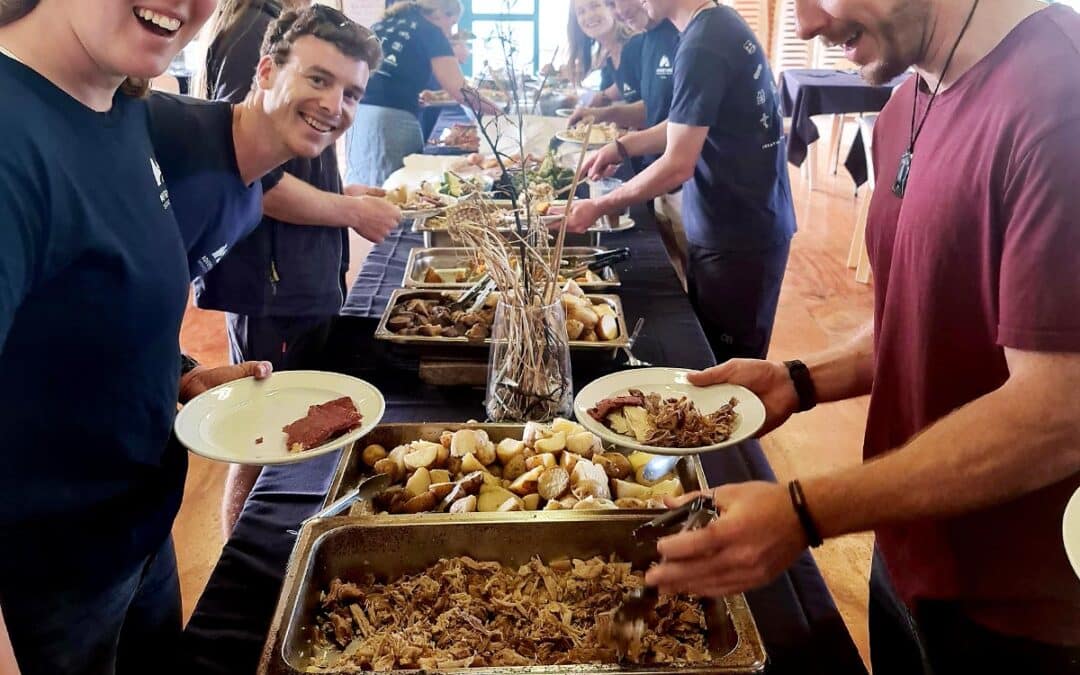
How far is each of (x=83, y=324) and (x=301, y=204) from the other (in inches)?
32.6

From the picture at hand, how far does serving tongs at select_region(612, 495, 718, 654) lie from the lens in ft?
2.55

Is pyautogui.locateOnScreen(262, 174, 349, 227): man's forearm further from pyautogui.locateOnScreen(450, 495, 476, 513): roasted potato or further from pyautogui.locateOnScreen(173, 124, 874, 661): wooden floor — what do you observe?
pyautogui.locateOnScreen(173, 124, 874, 661): wooden floor

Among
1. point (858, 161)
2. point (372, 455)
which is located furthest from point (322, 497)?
point (858, 161)

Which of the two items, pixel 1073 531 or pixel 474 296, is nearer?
pixel 1073 531

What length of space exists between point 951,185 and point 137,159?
90 centimetres

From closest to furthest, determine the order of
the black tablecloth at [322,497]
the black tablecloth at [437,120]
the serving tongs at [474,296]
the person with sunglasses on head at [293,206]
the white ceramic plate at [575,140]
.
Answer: the black tablecloth at [322,497] → the person with sunglasses on head at [293,206] → the serving tongs at [474,296] → the white ceramic plate at [575,140] → the black tablecloth at [437,120]

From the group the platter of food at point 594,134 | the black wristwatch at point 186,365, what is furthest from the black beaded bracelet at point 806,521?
the platter of food at point 594,134

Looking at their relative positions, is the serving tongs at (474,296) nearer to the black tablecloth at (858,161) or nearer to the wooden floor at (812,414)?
the wooden floor at (812,414)

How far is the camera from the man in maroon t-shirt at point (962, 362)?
28.6 inches

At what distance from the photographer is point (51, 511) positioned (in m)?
0.89

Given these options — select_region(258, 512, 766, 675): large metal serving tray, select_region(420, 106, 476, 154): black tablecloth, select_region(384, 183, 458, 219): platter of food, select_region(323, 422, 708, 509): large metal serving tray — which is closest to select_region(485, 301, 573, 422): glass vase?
select_region(323, 422, 708, 509): large metal serving tray

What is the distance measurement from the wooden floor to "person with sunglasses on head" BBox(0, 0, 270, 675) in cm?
98

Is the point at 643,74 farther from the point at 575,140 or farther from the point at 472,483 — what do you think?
the point at 472,483

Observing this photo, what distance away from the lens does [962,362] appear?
2.86 feet
